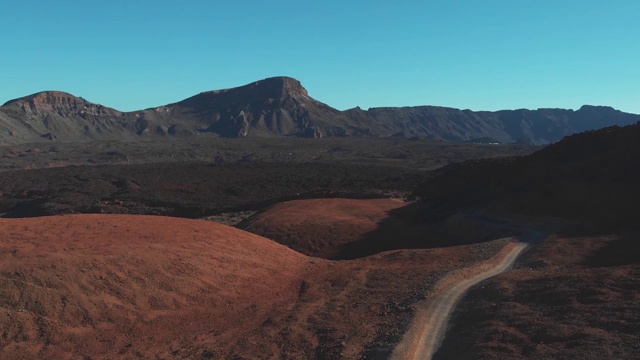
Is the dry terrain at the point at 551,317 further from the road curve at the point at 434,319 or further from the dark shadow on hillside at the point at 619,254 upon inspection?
the dark shadow on hillside at the point at 619,254

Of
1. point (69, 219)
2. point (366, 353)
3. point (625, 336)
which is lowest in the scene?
point (366, 353)

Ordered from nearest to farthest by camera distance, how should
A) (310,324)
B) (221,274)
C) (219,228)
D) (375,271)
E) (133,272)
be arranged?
(310,324)
(133,272)
(221,274)
(375,271)
(219,228)

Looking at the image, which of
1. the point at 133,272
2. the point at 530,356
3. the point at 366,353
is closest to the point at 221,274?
the point at 133,272

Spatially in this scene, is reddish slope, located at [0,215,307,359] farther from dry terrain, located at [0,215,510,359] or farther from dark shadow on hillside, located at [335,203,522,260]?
dark shadow on hillside, located at [335,203,522,260]

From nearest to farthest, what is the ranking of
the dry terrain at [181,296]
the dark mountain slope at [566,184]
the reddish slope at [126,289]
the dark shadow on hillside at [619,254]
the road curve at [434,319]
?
the road curve at [434,319] → the dry terrain at [181,296] → the reddish slope at [126,289] → the dark shadow on hillside at [619,254] → the dark mountain slope at [566,184]

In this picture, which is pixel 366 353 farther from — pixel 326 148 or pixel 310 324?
pixel 326 148

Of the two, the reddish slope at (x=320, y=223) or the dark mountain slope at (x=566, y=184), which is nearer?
the dark mountain slope at (x=566, y=184)

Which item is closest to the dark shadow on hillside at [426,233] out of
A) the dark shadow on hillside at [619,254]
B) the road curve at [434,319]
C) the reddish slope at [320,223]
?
the reddish slope at [320,223]
